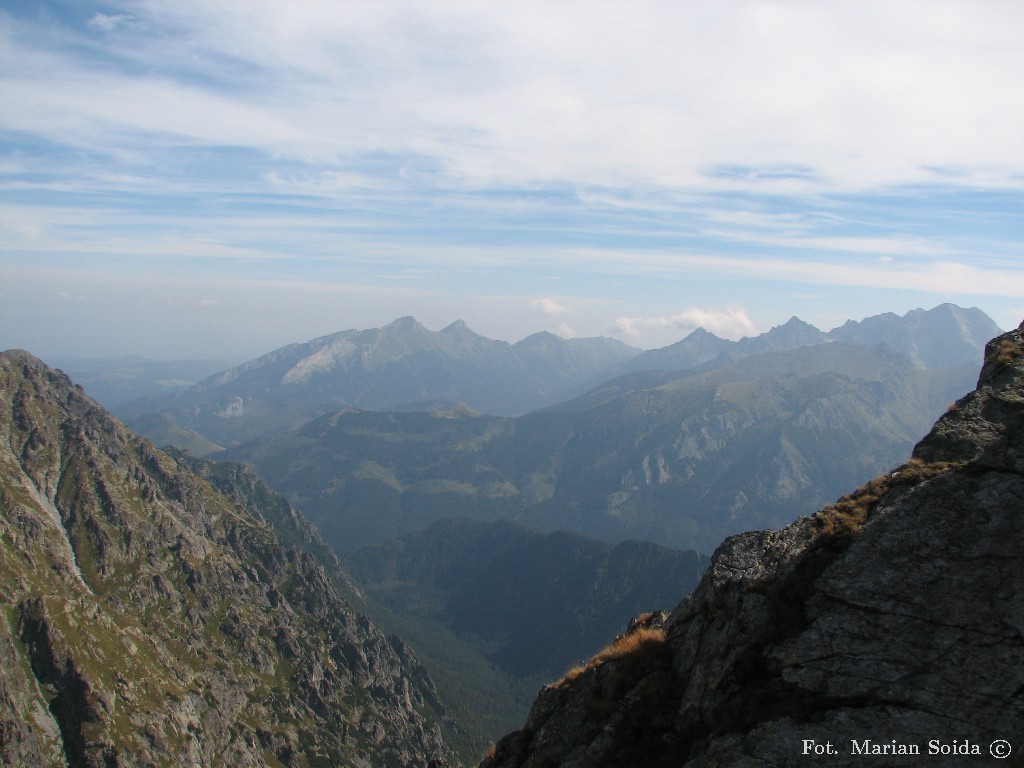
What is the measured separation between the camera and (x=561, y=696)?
31.6m

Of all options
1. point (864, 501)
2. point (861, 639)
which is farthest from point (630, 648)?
point (864, 501)

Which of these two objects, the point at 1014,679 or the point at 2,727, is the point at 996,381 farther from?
the point at 2,727

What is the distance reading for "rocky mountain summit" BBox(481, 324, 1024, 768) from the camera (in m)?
20.1

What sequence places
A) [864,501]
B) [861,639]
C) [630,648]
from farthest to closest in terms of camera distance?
[630,648]
[864,501]
[861,639]

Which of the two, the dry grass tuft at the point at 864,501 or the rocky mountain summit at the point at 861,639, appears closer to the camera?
the rocky mountain summit at the point at 861,639

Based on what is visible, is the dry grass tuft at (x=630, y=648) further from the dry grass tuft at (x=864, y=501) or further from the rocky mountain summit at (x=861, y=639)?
the dry grass tuft at (x=864, y=501)

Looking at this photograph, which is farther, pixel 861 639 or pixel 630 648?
pixel 630 648

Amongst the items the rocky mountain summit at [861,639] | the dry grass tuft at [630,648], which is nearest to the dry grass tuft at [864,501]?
the rocky mountain summit at [861,639]

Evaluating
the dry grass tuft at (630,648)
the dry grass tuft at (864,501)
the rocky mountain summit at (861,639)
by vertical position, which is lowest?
the dry grass tuft at (630,648)

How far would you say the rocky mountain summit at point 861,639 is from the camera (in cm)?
2008

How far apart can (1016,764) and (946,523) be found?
328 inches

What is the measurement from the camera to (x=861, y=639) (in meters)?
22.2

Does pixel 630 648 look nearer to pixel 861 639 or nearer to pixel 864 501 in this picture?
pixel 861 639

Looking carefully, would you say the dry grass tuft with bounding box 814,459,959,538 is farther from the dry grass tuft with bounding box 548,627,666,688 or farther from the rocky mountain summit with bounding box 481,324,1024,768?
the dry grass tuft with bounding box 548,627,666,688
